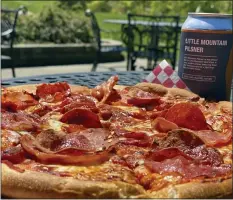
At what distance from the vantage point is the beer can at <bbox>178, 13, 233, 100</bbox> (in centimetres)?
243

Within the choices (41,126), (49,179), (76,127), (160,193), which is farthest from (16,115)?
(160,193)

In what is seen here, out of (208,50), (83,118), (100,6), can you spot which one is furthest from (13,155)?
(100,6)

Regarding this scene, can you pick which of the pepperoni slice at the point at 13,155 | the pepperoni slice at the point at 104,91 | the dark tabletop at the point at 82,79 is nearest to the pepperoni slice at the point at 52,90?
the pepperoni slice at the point at 104,91

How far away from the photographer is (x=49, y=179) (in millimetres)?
1530

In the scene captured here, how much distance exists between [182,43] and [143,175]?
100cm

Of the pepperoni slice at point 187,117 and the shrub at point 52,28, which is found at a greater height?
the pepperoni slice at point 187,117

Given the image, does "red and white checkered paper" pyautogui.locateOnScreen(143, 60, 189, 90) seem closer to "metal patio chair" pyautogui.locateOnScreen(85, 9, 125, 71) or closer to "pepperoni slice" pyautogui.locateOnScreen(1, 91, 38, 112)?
"pepperoni slice" pyautogui.locateOnScreen(1, 91, 38, 112)

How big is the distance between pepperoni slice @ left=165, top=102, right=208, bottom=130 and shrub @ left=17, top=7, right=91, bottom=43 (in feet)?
28.0

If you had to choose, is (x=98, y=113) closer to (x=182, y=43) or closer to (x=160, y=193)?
(x=182, y=43)

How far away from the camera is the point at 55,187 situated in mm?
1504

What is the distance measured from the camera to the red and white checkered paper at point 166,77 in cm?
264

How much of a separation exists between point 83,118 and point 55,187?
2.09 feet

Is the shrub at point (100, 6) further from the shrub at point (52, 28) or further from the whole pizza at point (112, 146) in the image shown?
the whole pizza at point (112, 146)

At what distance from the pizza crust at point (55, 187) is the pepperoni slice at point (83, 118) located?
568 millimetres
